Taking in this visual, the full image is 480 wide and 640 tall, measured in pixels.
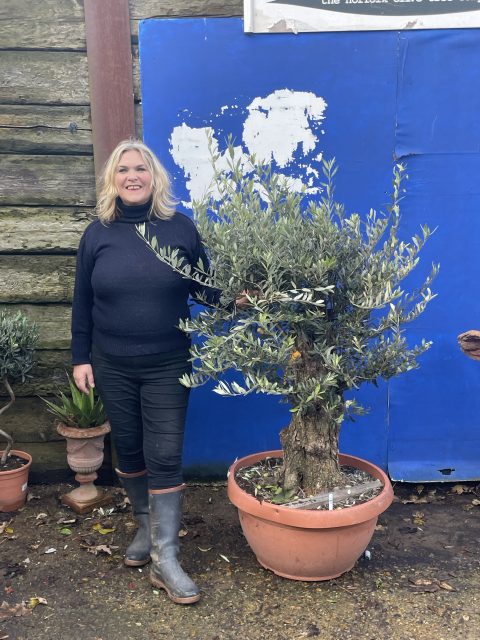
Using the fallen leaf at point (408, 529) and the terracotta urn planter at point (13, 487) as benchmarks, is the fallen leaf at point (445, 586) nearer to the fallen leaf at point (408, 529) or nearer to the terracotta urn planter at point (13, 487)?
the fallen leaf at point (408, 529)

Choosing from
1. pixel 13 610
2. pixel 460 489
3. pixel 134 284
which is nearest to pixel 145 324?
pixel 134 284

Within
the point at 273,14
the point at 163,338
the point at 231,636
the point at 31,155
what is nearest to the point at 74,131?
the point at 31,155

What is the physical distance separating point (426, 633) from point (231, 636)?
81cm

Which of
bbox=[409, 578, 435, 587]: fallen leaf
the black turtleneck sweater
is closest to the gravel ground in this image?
bbox=[409, 578, 435, 587]: fallen leaf

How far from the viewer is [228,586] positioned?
9.97ft

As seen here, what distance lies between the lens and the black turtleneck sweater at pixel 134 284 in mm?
2867

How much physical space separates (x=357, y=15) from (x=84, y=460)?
9.57 ft

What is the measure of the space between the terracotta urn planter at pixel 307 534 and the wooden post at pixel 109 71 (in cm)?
206

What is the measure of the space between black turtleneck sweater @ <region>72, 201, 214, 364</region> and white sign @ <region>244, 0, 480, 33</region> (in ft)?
4.49

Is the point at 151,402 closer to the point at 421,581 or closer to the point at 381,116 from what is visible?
the point at 421,581

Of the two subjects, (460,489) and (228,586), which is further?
(460,489)

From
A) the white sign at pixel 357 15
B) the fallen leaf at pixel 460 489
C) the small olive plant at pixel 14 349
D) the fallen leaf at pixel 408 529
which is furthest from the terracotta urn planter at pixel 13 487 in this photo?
the white sign at pixel 357 15

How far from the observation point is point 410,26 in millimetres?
3584

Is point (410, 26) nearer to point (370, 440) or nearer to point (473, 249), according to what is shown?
point (473, 249)
